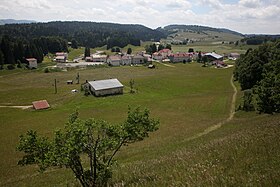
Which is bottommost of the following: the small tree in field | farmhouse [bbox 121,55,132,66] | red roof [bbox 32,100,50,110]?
red roof [bbox 32,100,50,110]

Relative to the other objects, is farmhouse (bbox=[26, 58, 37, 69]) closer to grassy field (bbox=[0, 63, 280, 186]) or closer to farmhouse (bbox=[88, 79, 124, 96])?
grassy field (bbox=[0, 63, 280, 186])

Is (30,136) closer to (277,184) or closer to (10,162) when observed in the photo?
(277,184)

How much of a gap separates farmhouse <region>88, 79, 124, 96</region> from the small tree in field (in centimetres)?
5591

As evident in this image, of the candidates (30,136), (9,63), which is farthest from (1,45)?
(30,136)

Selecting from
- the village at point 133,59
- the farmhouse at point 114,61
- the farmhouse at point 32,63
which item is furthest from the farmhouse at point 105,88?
the farmhouse at point 114,61

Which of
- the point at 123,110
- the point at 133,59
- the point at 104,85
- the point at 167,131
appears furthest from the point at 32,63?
the point at 167,131

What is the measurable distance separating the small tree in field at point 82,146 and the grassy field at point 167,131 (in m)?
1.18

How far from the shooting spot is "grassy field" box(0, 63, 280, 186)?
9797 mm

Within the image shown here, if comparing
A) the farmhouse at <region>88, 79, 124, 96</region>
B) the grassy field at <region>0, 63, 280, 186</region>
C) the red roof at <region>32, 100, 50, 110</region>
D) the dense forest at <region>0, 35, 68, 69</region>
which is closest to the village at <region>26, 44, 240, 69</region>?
the dense forest at <region>0, 35, 68, 69</region>

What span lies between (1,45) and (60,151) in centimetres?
12022

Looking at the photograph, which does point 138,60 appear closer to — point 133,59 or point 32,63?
point 133,59

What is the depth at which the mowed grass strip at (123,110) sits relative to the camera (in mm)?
26812

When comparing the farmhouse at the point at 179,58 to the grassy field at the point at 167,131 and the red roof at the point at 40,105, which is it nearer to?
Result: the grassy field at the point at 167,131

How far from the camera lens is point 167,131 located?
39.8 m
